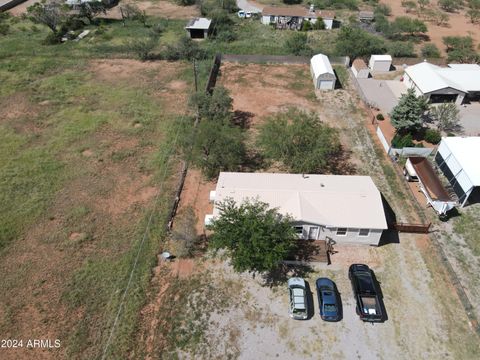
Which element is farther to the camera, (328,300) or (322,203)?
(322,203)

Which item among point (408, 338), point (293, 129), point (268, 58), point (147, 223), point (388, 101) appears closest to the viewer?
point (408, 338)

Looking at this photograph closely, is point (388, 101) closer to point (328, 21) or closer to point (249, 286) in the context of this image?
point (328, 21)

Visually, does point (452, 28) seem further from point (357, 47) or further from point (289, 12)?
point (289, 12)

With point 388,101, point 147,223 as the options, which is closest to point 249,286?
point 147,223

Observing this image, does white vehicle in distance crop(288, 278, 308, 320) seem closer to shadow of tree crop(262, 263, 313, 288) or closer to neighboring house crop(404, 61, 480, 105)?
shadow of tree crop(262, 263, 313, 288)

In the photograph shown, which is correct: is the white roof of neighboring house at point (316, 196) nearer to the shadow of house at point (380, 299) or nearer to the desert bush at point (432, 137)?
the shadow of house at point (380, 299)

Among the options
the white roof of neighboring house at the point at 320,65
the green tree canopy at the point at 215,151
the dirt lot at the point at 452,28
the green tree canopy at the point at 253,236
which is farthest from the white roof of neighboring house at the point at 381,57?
the green tree canopy at the point at 253,236

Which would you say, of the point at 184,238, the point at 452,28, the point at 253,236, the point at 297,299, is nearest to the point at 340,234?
the point at 297,299
